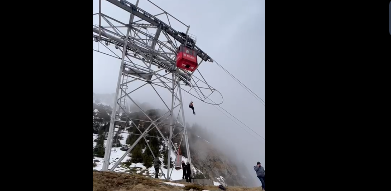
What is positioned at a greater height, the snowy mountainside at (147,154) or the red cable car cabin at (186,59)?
the red cable car cabin at (186,59)

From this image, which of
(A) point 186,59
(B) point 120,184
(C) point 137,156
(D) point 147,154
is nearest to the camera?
(B) point 120,184

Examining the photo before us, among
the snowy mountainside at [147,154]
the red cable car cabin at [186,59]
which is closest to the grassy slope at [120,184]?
the red cable car cabin at [186,59]

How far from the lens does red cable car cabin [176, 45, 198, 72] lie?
13.2 metres

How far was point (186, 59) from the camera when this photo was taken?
1320 cm

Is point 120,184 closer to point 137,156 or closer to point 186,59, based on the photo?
point 186,59

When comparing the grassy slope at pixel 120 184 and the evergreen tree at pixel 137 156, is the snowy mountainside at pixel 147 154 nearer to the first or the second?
the evergreen tree at pixel 137 156

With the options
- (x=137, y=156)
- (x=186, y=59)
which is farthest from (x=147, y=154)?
(x=186, y=59)

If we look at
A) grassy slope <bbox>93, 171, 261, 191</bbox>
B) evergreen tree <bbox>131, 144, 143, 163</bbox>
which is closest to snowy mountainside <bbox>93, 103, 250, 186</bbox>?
evergreen tree <bbox>131, 144, 143, 163</bbox>

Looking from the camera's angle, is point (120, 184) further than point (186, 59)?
No

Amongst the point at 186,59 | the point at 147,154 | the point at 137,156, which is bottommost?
the point at 137,156

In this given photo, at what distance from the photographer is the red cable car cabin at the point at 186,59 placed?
13156mm
